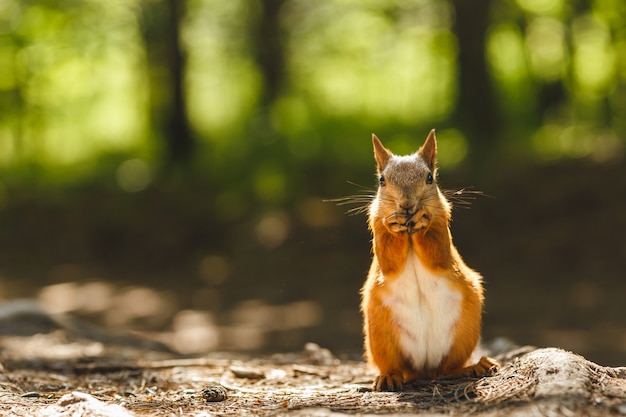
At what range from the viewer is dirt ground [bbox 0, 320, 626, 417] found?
3.38m

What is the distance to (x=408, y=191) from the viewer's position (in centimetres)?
393

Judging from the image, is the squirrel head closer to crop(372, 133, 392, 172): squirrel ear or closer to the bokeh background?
crop(372, 133, 392, 172): squirrel ear

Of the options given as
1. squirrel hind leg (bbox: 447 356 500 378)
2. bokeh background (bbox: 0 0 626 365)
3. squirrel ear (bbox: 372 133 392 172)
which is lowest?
squirrel hind leg (bbox: 447 356 500 378)

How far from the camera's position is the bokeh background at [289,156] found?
1023cm

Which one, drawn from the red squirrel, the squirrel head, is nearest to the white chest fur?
the red squirrel

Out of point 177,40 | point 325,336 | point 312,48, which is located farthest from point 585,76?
point 325,336

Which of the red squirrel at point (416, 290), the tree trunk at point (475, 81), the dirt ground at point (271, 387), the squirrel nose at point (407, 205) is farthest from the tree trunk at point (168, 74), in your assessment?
the squirrel nose at point (407, 205)

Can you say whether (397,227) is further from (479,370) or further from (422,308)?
(479,370)

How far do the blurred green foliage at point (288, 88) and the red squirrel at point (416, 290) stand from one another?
8.79m

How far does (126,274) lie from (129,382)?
849 centimetres

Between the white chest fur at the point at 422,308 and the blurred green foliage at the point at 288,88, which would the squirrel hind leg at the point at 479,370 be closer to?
the white chest fur at the point at 422,308

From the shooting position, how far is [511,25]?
16875 millimetres

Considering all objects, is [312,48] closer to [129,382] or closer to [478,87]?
[478,87]

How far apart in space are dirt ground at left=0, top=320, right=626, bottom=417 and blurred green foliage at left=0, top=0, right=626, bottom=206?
830cm
